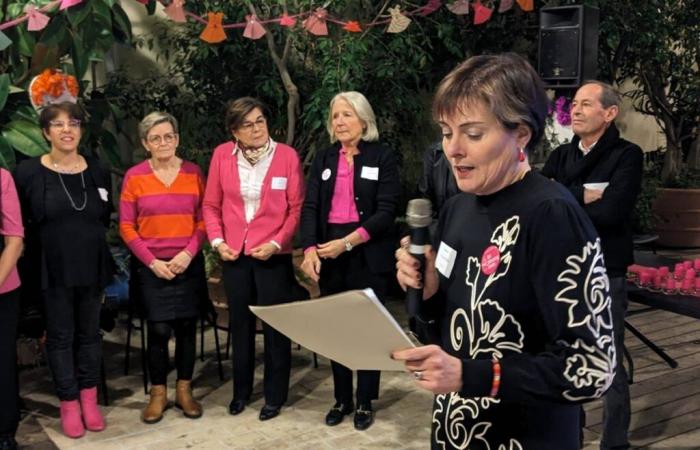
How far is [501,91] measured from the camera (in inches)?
50.4

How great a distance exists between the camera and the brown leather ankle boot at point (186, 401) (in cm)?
373

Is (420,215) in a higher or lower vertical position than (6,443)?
higher

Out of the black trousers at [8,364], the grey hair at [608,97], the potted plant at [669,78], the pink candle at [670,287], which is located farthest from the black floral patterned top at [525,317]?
the potted plant at [669,78]

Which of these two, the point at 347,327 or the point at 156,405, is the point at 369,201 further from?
the point at 347,327

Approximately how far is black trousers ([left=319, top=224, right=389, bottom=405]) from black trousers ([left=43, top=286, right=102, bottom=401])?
3.54ft

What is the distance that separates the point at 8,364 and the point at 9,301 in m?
0.29

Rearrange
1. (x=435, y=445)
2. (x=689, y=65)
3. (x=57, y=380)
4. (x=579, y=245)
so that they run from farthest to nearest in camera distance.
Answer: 1. (x=689, y=65)
2. (x=57, y=380)
3. (x=435, y=445)
4. (x=579, y=245)

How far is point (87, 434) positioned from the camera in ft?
11.6

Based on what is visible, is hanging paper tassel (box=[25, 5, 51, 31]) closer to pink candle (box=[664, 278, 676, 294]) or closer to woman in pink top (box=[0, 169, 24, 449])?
woman in pink top (box=[0, 169, 24, 449])

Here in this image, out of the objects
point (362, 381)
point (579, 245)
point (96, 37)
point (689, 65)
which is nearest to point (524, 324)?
point (579, 245)

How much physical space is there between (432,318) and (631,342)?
12.3 feet

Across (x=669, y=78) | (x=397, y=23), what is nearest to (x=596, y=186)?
(x=397, y=23)

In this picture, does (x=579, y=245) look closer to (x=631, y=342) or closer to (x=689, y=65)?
(x=631, y=342)

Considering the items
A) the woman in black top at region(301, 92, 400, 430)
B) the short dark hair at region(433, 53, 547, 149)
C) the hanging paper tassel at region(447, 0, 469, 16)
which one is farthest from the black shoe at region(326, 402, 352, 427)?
the hanging paper tassel at region(447, 0, 469, 16)
